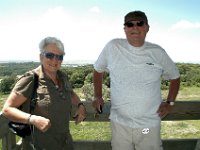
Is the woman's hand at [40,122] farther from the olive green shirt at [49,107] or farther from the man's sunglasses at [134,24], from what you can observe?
the man's sunglasses at [134,24]

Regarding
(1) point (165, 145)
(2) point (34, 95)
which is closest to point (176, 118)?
(1) point (165, 145)

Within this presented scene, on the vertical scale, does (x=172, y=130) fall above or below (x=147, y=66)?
below

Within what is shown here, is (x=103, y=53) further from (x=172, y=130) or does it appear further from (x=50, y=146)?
(x=172, y=130)

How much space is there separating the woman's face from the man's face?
0.99m

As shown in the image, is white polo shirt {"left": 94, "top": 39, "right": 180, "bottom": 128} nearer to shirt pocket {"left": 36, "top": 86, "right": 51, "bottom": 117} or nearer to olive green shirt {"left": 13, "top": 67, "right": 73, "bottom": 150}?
olive green shirt {"left": 13, "top": 67, "right": 73, "bottom": 150}

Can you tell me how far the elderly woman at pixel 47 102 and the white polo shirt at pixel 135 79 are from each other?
2.21 feet

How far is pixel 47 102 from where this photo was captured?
9.82 ft

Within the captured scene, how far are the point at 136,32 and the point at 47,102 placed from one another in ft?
4.59

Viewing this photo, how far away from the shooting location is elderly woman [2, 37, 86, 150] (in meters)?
2.88

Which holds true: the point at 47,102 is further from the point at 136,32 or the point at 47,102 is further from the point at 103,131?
the point at 103,131

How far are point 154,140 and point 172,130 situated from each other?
996 cm

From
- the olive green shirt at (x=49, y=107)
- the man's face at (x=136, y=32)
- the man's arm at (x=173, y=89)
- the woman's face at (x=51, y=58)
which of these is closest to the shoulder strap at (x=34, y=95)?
the olive green shirt at (x=49, y=107)

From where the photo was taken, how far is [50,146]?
10.2ft

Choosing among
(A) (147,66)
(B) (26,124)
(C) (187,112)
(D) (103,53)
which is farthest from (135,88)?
(B) (26,124)
